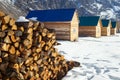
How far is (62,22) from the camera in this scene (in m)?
28.7

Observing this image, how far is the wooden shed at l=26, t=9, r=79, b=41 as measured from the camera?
93.6 ft

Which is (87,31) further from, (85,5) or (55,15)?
(85,5)

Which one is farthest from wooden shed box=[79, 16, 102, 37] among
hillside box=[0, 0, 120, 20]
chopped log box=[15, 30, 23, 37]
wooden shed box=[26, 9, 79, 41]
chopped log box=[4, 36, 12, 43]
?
hillside box=[0, 0, 120, 20]

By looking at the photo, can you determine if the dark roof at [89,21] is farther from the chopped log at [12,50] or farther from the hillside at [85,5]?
the hillside at [85,5]

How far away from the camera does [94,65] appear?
42.9 ft

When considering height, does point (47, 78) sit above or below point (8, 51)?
below

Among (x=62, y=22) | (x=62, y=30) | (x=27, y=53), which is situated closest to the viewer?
(x=27, y=53)

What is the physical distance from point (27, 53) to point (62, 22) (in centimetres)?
2051

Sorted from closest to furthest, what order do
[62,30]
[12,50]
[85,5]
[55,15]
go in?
[12,50] → [62,30] → [55,15] → [85,5]

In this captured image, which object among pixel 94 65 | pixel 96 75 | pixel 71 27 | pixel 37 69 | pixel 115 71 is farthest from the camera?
pixel 71 27

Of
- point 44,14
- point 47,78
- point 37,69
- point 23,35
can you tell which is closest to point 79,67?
point 47,78


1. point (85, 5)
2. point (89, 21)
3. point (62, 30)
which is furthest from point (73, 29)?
point (85, 5)

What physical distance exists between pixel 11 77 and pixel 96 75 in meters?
4.32

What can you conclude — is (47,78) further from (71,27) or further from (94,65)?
(71,27)
